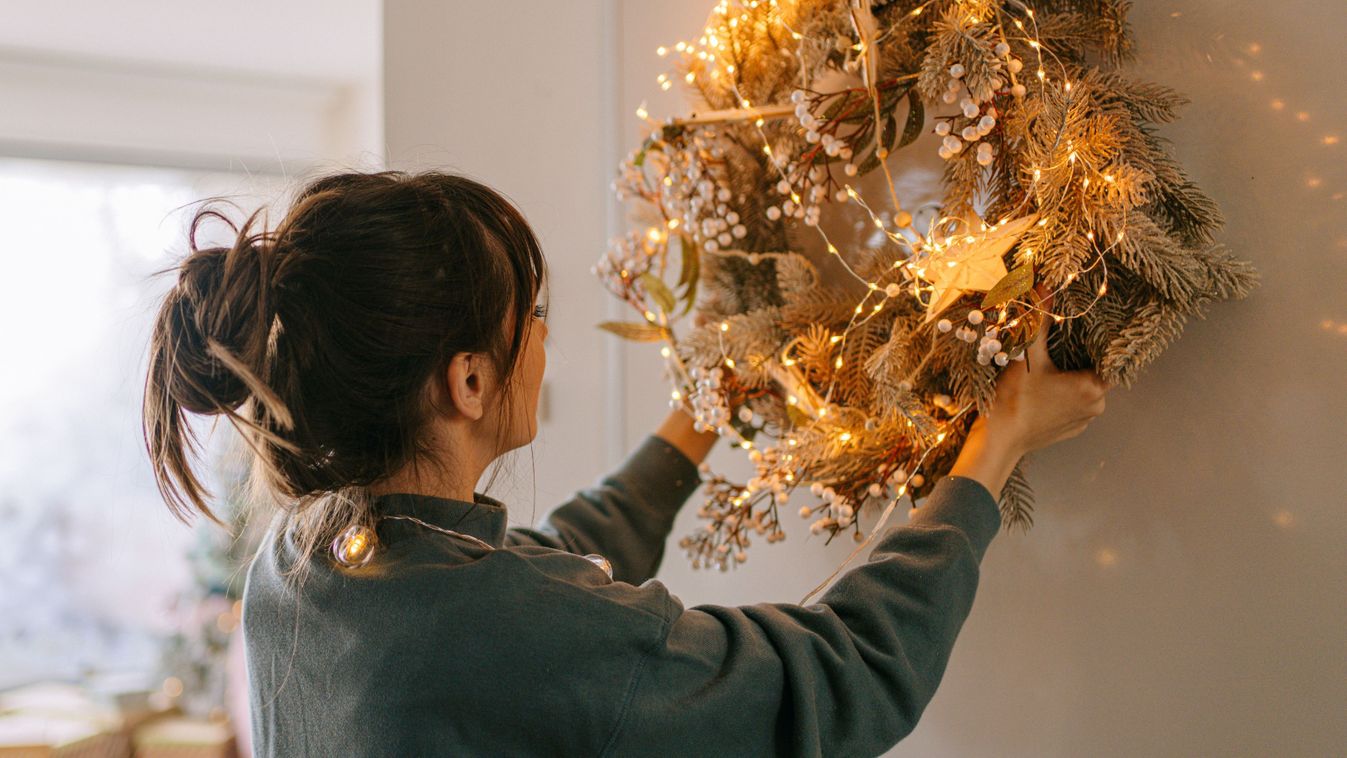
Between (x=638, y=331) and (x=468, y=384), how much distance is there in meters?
0.35

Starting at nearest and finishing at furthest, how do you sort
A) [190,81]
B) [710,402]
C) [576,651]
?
[576,651] → [710,402] → [190,81]

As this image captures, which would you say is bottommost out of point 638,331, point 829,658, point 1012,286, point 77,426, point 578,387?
point 77,426

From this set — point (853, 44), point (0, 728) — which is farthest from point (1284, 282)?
point (0, 728)

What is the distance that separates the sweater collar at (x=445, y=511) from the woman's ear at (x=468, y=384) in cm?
6

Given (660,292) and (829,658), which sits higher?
(660,292)

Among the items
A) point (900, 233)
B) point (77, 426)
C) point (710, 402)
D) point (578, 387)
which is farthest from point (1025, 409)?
point (77, 426)

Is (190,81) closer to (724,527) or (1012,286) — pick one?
(724,527)

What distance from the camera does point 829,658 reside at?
70 centimetres

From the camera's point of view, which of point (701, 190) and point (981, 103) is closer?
point (981, 103)

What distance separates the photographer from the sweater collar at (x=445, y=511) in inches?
29.2

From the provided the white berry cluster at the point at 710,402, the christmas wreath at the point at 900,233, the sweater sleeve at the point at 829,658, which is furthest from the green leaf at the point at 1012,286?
the white berry cluster at the point at 710,402

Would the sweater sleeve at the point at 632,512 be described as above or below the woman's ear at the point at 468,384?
below

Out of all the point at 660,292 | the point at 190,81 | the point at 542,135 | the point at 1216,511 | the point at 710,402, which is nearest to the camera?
the point at 1216,511

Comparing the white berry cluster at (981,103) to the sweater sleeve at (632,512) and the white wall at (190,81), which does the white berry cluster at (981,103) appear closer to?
the sweater sleeve at (632,512)
